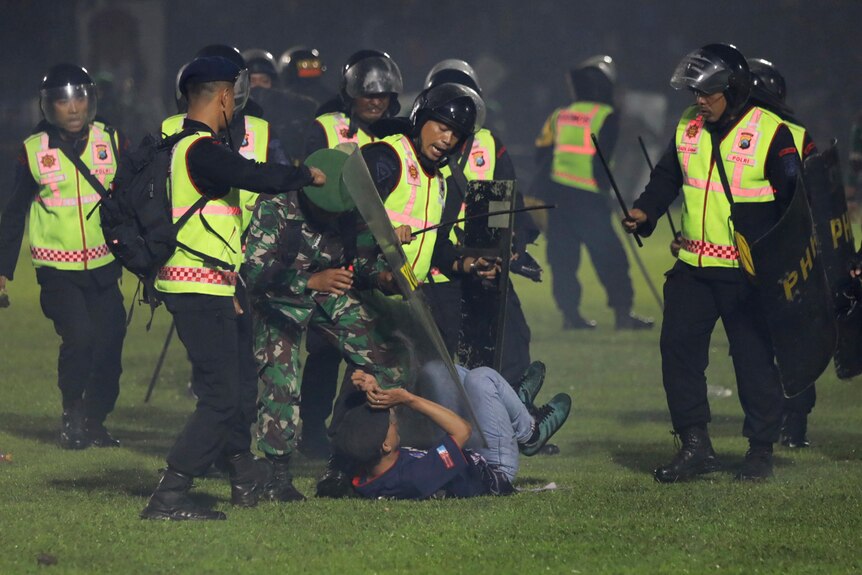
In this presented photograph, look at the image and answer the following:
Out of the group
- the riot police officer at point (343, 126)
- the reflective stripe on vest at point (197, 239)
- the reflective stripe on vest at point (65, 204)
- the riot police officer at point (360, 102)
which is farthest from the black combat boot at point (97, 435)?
the reflective stripe on vest at point (197, 239)

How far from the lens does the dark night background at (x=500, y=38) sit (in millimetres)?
31641

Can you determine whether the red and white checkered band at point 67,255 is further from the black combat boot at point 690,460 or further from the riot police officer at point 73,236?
the black combat boot at point 690,460

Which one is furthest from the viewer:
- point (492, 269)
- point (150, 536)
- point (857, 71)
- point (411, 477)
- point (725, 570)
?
point (857, 71)

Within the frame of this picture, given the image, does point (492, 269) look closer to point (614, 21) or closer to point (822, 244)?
point (822, 244)

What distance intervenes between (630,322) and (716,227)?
24.1 feet

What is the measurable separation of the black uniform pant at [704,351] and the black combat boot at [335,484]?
5.39 ft

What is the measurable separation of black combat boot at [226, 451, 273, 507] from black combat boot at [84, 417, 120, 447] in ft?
7.19

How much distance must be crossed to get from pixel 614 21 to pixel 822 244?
2536cm

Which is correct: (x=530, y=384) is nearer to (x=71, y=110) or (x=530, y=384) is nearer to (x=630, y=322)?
(x=71, y=110)

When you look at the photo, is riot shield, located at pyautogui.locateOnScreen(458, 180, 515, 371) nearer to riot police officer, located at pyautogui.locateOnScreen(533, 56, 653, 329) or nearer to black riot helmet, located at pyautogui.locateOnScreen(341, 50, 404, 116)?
black riot helmet, located at pyautogui.locateOnScreen(341, 50, 404, 116)

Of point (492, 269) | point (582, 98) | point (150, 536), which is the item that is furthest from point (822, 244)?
point (582, 98)

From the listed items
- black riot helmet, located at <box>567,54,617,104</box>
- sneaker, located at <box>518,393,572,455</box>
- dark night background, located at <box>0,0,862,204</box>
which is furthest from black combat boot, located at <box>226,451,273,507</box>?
dark night background, located at <box>0,0,862,204</box>

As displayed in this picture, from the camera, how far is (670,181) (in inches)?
325

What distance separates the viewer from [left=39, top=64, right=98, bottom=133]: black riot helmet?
30.4 feet
